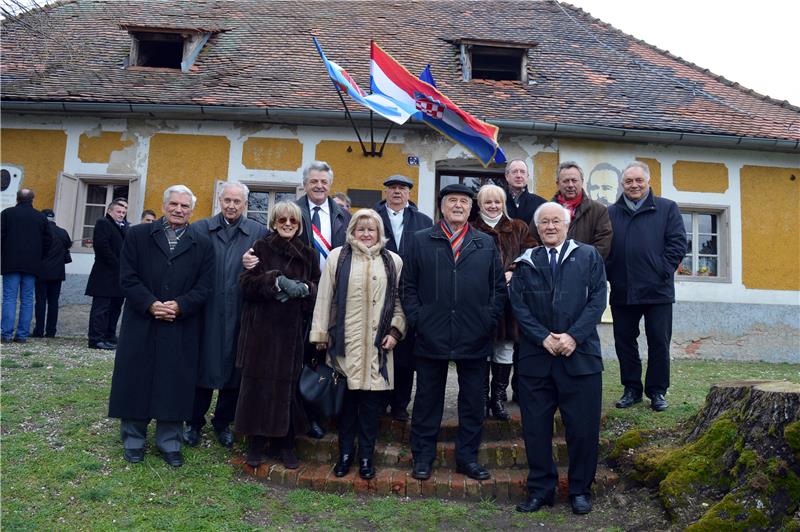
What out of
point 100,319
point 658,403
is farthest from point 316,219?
point 100,319

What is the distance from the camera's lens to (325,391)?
13.9ft

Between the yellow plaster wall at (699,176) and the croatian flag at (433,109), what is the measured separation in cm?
432

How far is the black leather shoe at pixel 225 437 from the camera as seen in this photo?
15.1ft

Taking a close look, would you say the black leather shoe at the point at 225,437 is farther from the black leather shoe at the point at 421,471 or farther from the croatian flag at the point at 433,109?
the croatian flag at the point at 433,109

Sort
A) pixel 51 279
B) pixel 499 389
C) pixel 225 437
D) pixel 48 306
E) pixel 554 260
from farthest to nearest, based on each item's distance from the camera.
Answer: pixel 48 306, pixel 51 279, pixel 499 389, pixel 225 437, pixel 554 260

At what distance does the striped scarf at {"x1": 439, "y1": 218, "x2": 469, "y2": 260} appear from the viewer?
4.23 metres

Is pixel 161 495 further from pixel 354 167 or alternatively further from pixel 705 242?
pixel 705 242

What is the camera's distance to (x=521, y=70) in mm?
10867

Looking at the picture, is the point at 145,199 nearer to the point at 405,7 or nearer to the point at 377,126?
the point at 377,126

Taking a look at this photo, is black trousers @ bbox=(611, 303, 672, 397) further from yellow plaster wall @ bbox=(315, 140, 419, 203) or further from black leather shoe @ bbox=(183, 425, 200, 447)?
yellow plaster wall @ bbox=(315, 140, 419, 203)

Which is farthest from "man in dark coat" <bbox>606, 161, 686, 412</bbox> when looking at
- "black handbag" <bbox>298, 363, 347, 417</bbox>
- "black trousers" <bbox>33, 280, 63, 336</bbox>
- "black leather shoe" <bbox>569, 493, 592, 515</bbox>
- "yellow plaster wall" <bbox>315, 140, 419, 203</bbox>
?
"black trousers" <bbox>33, 280, 63, 336</bbox>

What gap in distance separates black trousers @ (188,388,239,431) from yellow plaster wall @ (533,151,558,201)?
257 inches

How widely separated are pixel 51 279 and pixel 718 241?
33.0 feet

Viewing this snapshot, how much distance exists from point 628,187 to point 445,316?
2092mm
